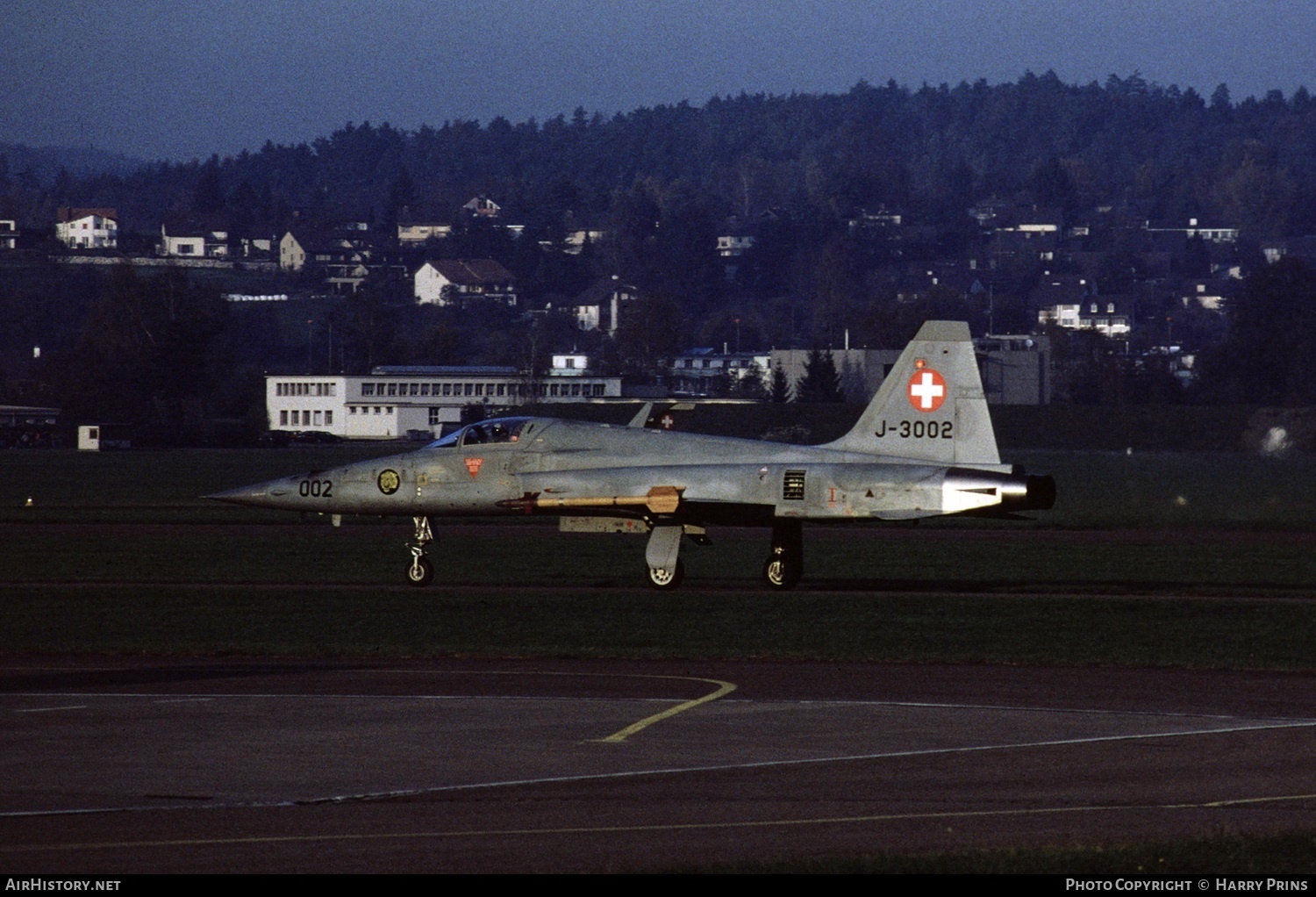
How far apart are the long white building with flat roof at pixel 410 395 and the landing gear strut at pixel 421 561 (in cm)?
10315

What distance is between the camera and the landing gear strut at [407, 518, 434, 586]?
108 ft

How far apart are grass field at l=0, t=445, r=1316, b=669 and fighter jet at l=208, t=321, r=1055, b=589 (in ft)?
4.48

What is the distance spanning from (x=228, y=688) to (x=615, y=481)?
11358 millimetres

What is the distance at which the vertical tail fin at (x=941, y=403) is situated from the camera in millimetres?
30359

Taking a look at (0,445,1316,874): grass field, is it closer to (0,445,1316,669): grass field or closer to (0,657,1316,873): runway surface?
(0,445,1316,669): grass field

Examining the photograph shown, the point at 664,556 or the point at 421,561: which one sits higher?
the point at 664,556

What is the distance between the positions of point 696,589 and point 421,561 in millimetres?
4935

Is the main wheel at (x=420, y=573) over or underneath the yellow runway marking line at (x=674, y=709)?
over

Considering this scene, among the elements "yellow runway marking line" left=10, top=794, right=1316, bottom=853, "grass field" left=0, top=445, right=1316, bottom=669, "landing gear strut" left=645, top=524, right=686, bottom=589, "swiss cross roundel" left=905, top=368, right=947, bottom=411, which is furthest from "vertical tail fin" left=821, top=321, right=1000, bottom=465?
"yellow runway marking line" left=10, top=794, right=1316, bottom=853

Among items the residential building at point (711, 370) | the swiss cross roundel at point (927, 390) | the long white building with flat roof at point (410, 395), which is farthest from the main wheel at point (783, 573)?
the residential building at point (711, 370)

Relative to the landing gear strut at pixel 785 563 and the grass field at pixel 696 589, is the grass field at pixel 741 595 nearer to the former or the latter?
the grass field at pixel 696 589

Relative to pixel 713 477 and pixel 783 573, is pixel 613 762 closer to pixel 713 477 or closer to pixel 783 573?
pixel 713 477

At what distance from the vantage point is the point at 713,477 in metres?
31.2

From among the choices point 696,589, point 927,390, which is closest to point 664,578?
point 696,589
